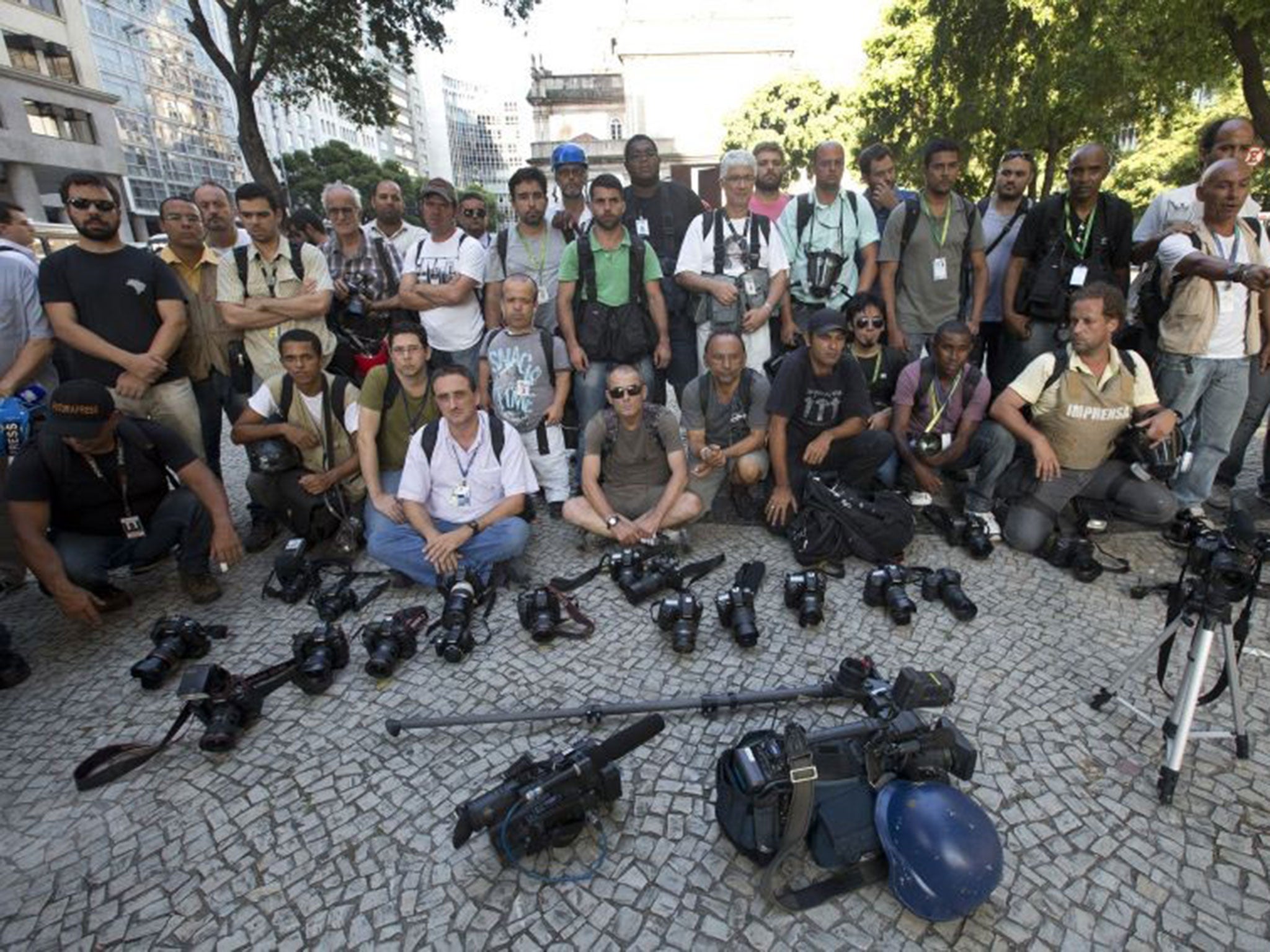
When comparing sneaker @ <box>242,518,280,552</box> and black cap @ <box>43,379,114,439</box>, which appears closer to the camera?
black cap @ <box>43,379,114,439</box>

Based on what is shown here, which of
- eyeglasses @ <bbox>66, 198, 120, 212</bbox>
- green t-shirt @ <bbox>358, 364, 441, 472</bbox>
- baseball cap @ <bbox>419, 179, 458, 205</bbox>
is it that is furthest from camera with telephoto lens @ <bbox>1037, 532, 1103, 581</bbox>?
eyeglasses @ <bbox>66, 198, 120, 212</bbox>

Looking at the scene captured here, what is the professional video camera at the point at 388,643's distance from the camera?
348cm

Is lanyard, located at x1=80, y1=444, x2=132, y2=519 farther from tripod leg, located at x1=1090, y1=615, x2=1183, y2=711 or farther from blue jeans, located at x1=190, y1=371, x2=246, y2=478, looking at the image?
tripod leg, located at x1=1090, y1=615, x2=1183, y2=711

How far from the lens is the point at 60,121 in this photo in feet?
101

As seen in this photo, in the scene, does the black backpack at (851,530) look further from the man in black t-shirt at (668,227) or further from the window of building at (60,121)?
the window of building at (60,121)

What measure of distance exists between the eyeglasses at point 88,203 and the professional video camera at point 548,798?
181 inches

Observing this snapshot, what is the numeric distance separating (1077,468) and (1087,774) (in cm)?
257

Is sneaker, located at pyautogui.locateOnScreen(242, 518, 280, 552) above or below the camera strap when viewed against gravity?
above

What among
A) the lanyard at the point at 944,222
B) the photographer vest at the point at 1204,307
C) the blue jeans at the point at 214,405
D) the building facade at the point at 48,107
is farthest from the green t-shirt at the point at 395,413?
the building facade at the point at 48,107

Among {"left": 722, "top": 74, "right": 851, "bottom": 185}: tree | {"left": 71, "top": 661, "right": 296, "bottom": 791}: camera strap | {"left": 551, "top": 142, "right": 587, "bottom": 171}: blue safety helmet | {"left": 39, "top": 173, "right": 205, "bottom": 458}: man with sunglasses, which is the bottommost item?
{"left": 71, "top": 661, "right": 296, "bottom": 791}: camera strap

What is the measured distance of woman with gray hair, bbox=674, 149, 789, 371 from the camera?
5.21m

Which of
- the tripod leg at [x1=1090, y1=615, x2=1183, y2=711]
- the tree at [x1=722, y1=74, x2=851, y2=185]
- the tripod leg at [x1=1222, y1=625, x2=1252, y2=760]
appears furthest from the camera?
the tree at [x1=722, y1=74, x2=851, y2=185]

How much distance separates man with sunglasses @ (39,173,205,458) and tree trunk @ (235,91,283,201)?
806 cm

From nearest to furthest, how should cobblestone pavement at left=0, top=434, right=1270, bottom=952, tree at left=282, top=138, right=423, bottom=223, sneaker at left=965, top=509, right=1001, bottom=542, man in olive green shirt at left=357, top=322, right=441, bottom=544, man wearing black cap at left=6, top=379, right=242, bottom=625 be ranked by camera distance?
cobblestone pavement at left=0, top=434, right=1270, bottom=952 < man wearing black cap at left=6, top=379, right=242, bottom=625 < man in olive green shirt at left=357, top=322, right=441, bottom=544 < sneaker at left=965, top=509, right=1001, bottom=542 < tree at left=282, top=138, right=423, bottom=223
